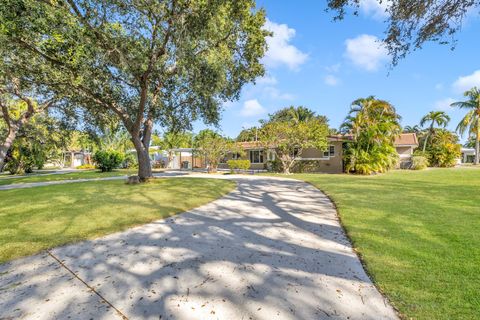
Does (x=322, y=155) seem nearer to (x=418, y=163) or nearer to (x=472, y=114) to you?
(x=418, y=163)

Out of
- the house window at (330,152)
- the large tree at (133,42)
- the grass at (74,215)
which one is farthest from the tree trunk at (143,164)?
the house window at (330,152)

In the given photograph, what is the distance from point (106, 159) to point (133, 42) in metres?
18.0

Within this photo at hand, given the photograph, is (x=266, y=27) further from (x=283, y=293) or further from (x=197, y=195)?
(x=283, y=293)

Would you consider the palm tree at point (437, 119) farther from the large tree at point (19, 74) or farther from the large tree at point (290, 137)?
the large tree at point (19, 74)

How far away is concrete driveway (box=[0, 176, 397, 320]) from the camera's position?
7.98 feet

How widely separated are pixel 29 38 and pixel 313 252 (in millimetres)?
9877

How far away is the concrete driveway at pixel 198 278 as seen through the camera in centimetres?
243

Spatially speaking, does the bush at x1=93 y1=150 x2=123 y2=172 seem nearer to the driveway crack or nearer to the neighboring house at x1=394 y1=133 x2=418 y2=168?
the driveway crack

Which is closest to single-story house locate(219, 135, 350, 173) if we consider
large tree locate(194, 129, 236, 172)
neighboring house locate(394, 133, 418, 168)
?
large tree locate(194, 129, 236, 172)

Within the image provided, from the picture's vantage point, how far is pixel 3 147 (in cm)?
1347

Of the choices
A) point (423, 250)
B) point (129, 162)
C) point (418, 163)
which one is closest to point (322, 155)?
point (418, 163)

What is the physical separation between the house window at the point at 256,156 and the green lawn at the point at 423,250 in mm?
19922

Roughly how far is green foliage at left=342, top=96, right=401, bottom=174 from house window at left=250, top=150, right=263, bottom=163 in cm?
916

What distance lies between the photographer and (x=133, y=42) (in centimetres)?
876
